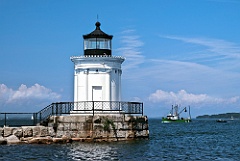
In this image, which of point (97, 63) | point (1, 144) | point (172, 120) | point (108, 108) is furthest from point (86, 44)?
point (172, 120)

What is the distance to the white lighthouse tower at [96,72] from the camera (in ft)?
94.5

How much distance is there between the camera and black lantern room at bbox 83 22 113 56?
29234 mm

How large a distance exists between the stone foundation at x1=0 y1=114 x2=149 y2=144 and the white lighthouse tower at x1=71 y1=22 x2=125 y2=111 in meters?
1.79

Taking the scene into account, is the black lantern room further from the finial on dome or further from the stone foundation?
the stone foundation

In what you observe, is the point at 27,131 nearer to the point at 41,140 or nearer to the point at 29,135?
the point at 29,135

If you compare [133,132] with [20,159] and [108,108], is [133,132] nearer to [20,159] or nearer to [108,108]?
[108,108]

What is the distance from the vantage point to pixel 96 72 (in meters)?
28.9

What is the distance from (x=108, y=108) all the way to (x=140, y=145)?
3.50m

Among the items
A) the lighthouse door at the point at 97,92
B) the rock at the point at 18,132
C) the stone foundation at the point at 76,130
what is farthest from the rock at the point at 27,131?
the lighthouse door at the point at 97,92

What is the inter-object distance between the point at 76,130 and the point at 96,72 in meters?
4.12

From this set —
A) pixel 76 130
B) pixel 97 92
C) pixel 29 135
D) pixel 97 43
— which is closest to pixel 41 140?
pixel 29 135

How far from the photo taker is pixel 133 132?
91.1 feet

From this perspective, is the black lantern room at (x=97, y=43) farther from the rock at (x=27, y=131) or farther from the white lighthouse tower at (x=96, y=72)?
the rock at (x=27, y=131)

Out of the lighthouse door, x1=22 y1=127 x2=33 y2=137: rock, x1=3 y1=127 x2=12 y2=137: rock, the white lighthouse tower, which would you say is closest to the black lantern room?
the white lighthouse tower
